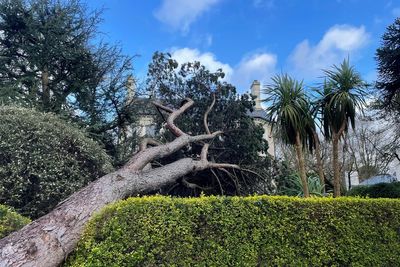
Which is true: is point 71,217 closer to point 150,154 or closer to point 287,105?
point 150,154

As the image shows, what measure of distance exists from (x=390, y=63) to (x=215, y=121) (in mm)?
5227

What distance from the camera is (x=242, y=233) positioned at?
454 centimetres

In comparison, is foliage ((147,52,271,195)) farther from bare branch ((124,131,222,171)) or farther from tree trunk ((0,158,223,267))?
tree trunk ((0,158,223,267))

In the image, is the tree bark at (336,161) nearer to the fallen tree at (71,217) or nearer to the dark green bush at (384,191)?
the dark green bush at (384,191)

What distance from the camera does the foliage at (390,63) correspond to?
32.3ft

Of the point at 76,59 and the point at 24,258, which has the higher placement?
the point at 76,59

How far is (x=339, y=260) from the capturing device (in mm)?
4934

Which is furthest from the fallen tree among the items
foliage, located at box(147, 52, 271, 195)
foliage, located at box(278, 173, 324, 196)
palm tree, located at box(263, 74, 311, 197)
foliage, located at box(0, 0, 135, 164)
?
foliage, located at box(278, 173, 324, 196)

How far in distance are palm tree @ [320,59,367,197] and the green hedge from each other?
392 centimetres

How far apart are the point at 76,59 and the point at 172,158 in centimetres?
466

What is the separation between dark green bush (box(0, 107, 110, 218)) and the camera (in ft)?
21.5

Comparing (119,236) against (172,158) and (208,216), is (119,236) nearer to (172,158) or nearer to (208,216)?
(208,216)

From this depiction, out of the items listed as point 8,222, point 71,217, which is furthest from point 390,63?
point 8,222

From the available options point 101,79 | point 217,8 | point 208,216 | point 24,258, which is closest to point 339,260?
point 208,216
